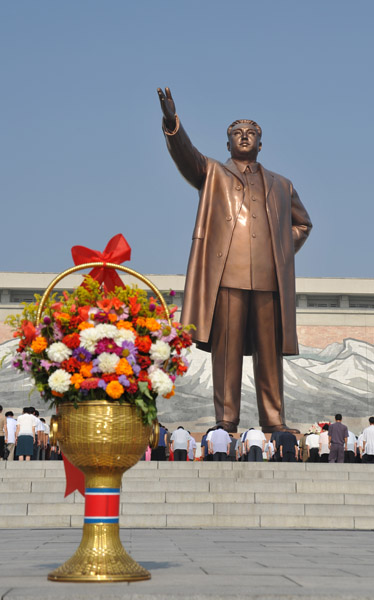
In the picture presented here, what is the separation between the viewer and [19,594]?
250 cm

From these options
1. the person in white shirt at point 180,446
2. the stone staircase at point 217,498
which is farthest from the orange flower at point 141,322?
the person in white shirt at point 180,446

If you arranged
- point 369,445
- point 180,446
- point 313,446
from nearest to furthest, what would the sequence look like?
point 369,445, point 180,446, point 313,446

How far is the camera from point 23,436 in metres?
8.90

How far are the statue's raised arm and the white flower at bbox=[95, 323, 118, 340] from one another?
430 cm

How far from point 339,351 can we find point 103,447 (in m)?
18.5

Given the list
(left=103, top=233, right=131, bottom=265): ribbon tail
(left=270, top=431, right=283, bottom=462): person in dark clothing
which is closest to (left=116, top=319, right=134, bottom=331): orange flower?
(left=103, top=233, right=131, bottom=265): ribbon tail

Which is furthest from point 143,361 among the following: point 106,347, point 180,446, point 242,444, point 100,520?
point 180,446

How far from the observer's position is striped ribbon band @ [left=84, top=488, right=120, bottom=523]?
3133 millimetres

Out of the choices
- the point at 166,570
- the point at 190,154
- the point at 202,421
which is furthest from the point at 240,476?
the point at 202,421

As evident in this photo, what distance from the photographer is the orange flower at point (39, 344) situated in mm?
3184

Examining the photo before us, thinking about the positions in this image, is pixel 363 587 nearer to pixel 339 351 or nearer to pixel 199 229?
pixel 199 229

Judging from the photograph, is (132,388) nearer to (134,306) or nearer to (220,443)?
(134,306)

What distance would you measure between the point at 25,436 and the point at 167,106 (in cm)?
409

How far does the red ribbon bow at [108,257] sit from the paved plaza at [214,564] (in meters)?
1.27
